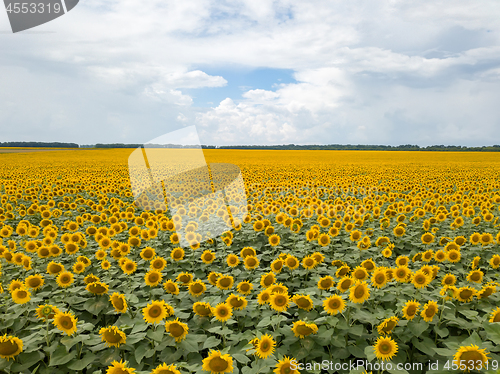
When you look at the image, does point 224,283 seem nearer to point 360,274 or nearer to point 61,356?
point 360,274

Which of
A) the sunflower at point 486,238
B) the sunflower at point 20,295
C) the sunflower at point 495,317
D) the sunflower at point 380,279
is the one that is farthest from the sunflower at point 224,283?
the sunflower at point 486,238

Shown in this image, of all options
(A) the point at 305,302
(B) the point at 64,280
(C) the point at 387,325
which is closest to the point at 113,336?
(B) the point at 64,280

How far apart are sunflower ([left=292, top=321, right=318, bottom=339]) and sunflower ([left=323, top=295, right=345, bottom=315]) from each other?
1.22ft

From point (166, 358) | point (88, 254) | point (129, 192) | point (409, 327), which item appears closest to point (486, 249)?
point (409, 327)

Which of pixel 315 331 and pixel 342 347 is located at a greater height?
pixel 315 331

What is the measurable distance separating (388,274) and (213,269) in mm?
3265

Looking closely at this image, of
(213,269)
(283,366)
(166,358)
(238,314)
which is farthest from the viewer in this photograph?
(213,269)

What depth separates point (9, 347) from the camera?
3062mm

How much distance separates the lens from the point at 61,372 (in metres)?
3.22

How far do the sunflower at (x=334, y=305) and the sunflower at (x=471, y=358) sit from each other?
115 cm

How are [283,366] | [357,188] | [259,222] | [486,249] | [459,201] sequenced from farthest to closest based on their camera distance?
[357,188], [459,201], [259,222], [486,249], [283,366]

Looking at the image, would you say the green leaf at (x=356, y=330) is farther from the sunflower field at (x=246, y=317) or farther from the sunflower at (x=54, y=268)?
the sunflower at (x=54, y=268)

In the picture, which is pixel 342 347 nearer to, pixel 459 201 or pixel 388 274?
pixel 388 274

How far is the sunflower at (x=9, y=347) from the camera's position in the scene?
3.04m
